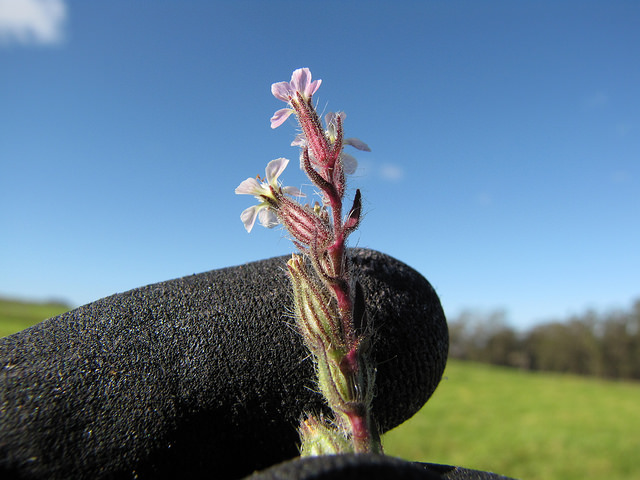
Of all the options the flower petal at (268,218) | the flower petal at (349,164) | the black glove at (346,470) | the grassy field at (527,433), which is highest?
the flower petal at (349,164)

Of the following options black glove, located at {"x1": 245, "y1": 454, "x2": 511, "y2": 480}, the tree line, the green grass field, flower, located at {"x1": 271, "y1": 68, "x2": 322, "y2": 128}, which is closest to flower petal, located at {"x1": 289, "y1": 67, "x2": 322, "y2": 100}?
flower, located at {"x1": 271, "y1": 68, "x2": 322, "y2": 128}

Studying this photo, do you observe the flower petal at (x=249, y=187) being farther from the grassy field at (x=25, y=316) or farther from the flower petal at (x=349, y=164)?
the grassy field at (x=25, y=316)

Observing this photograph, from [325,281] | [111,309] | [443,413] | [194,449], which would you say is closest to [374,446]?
[325,281]

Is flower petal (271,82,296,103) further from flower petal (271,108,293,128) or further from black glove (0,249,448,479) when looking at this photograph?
→ black glove (0,249,448,479)

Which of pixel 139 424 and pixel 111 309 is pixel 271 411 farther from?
pixel 111 309

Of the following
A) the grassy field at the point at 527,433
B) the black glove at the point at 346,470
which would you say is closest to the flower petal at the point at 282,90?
the black glove at the point at 346,470

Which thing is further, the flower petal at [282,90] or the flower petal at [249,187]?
the flower petal at [249,187]
